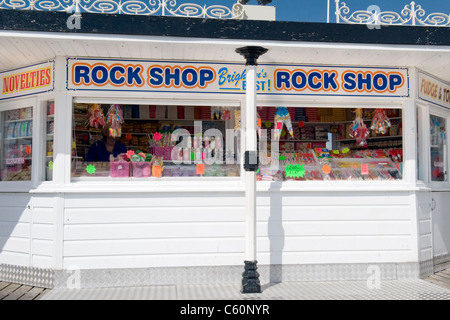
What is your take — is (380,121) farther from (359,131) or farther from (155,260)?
(155,260)

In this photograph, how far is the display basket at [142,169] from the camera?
6352mm

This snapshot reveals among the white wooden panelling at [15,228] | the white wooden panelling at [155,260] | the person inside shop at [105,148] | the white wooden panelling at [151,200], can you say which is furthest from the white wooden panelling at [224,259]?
the person inside shop at [105,148]

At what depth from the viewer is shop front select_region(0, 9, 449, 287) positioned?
236 inches

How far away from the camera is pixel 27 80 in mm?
6465

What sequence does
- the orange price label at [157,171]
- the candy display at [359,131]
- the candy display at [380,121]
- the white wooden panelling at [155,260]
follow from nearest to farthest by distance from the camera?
the white wooden panelling at [155,260]
the orange price label at [157,171]
the candy display at [380,121]
the candy display at [359,131]

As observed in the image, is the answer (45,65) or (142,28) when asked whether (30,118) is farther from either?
(142,28)

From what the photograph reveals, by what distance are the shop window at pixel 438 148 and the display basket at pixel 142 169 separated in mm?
4199

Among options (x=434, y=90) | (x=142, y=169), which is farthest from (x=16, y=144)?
(x=434, y=90)

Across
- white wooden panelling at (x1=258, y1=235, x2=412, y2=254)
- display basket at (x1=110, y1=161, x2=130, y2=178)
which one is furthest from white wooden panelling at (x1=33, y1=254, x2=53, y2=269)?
white wooden panelling at (x1=258, y1=235, x2=412, y2=254)

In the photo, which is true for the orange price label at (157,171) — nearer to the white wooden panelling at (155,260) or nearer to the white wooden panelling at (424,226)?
the white wooden panelling at (155,260)

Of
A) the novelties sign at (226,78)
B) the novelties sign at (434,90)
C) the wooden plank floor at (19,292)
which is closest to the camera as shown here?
the wooden plank floor at (19,292)

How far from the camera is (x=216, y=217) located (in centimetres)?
612

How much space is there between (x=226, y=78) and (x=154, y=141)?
1.35 metres

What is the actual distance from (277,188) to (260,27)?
2.02 m
